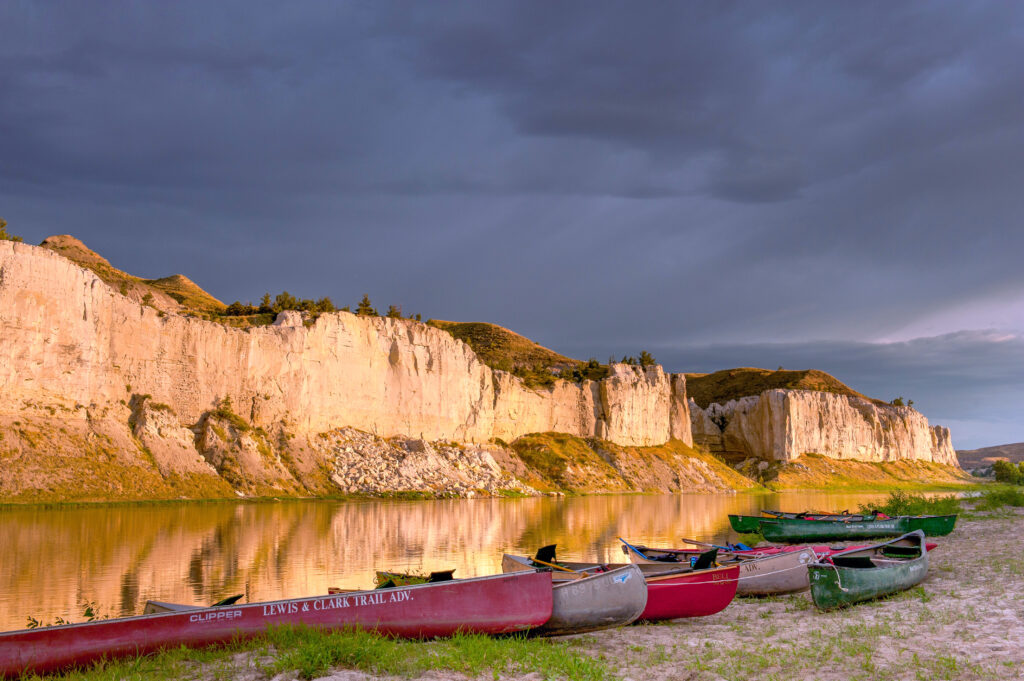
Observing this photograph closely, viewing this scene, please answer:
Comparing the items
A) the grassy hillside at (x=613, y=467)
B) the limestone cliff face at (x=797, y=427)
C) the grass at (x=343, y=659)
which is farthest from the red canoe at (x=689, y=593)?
the limestone cliff face at (x=797, y=427)

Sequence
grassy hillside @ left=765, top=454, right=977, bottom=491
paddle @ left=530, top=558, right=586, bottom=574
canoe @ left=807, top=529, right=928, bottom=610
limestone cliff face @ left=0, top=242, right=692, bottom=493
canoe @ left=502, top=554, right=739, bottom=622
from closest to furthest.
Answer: canoe @ left=502, top=554, right=739, bottom=622
paddle @ left=530, top=558, right=586, bottom=574
canoe @ left=807, top=529, right=928, bottom=610
limestone cliff face @ left=0, top=242, right=692, bottom=493
grassy hillside @ left=765, top=454, right=977, bottom=491

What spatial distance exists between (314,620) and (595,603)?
4106mm

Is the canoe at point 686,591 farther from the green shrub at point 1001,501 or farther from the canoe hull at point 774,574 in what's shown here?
the green shrub at point 1001,501

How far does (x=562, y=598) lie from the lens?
10656 millimetres

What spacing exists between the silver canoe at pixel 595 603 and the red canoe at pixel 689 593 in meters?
1.45

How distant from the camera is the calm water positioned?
1486 centimetres

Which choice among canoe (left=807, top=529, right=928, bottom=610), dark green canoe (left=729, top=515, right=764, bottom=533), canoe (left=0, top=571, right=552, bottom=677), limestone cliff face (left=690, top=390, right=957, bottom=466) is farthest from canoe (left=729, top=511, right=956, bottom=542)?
limestone cliff face (left=690, top=390, right=957, bottom=466)

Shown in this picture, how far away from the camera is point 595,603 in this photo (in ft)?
35.5

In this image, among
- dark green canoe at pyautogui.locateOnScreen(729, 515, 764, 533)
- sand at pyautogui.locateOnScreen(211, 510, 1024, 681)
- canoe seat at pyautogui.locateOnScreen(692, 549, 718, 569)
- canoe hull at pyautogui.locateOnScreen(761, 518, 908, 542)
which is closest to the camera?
sand at pyautogui.locateOnScreen(211, 510, 1024, 681)

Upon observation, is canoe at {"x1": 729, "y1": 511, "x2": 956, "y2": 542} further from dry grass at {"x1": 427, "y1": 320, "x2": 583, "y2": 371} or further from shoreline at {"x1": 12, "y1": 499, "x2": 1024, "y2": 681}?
dry grass at {"x1": 427, "y1": 320, "x2": 583, "y2": 371}

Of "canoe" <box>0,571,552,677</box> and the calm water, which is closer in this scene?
"canoe" <box>0,571,552,677</box>

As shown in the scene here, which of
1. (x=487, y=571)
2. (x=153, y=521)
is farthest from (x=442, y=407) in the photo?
(x=487, y=571)

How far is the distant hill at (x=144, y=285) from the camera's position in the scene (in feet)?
180

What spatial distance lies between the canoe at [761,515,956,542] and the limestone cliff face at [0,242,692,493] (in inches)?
1209
